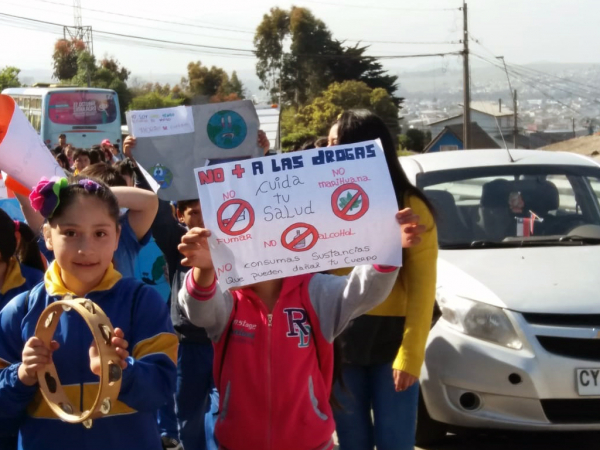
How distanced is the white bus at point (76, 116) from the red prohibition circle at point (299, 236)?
25.2 meters

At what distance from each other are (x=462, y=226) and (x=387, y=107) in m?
56.4

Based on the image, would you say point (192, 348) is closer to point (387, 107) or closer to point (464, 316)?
point (464, 316)

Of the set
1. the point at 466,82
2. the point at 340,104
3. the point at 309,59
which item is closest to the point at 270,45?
the point at 309,59

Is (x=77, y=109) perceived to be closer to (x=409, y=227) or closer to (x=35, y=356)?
(x=409, y=227)

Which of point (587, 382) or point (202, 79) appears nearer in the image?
point (587, 382)

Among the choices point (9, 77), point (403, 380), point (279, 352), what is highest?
point (9, 77)

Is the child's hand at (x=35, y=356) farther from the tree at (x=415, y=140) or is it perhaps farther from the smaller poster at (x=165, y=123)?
the tree at (x=415, y=140)

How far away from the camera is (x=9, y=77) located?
2552 inches

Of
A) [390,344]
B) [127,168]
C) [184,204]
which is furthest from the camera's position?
[127,168]

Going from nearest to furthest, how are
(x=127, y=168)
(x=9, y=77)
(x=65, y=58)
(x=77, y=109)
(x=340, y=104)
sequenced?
1. (x=127, y=168)
2. (x=77, y=109)
3. (x=340, y=104)
4. (x=9, y=77)
5. (x=65, y=58)

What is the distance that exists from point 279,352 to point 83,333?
710 millimetres

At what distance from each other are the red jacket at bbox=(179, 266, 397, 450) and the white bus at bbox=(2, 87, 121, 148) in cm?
2498

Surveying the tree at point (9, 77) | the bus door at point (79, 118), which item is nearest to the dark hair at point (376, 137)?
the bus door at point (79, 118)

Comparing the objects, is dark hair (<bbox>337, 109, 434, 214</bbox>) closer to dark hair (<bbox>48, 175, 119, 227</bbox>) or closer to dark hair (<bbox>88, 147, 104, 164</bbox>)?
dark hair (<bbox>48, 175, 119, 227</bbox>)
